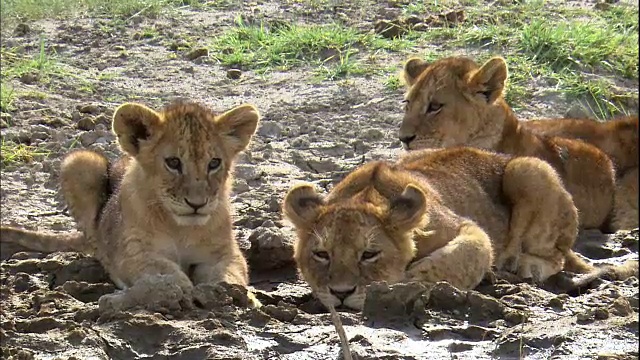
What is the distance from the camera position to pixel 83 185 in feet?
24.7

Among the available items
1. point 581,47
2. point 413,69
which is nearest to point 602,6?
point 581,47

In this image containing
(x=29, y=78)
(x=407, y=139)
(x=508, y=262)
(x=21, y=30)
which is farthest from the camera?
(x=21, y=30)

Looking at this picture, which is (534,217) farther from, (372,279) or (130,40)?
(130,40)

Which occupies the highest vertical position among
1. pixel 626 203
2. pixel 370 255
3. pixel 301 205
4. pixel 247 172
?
pixel 301 205

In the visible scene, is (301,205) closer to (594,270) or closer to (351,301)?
(351,301)

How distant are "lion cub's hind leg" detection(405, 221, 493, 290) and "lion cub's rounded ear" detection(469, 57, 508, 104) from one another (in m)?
2.35

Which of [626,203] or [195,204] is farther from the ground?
[195,204]

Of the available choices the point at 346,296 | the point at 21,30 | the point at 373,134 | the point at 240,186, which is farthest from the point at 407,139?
the point at 21,30

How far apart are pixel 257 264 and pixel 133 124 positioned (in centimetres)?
100

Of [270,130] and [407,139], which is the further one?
[270,130]

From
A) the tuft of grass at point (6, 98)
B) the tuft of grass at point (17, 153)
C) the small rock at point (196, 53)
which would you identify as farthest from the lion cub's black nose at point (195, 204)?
the small rock at point (196, 53)

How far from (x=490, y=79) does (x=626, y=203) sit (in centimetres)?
115

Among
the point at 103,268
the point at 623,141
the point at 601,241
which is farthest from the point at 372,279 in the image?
the point at 623,141

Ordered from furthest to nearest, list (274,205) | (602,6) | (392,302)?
1. (602,6)
2. (274,205)
3. (392,302)
